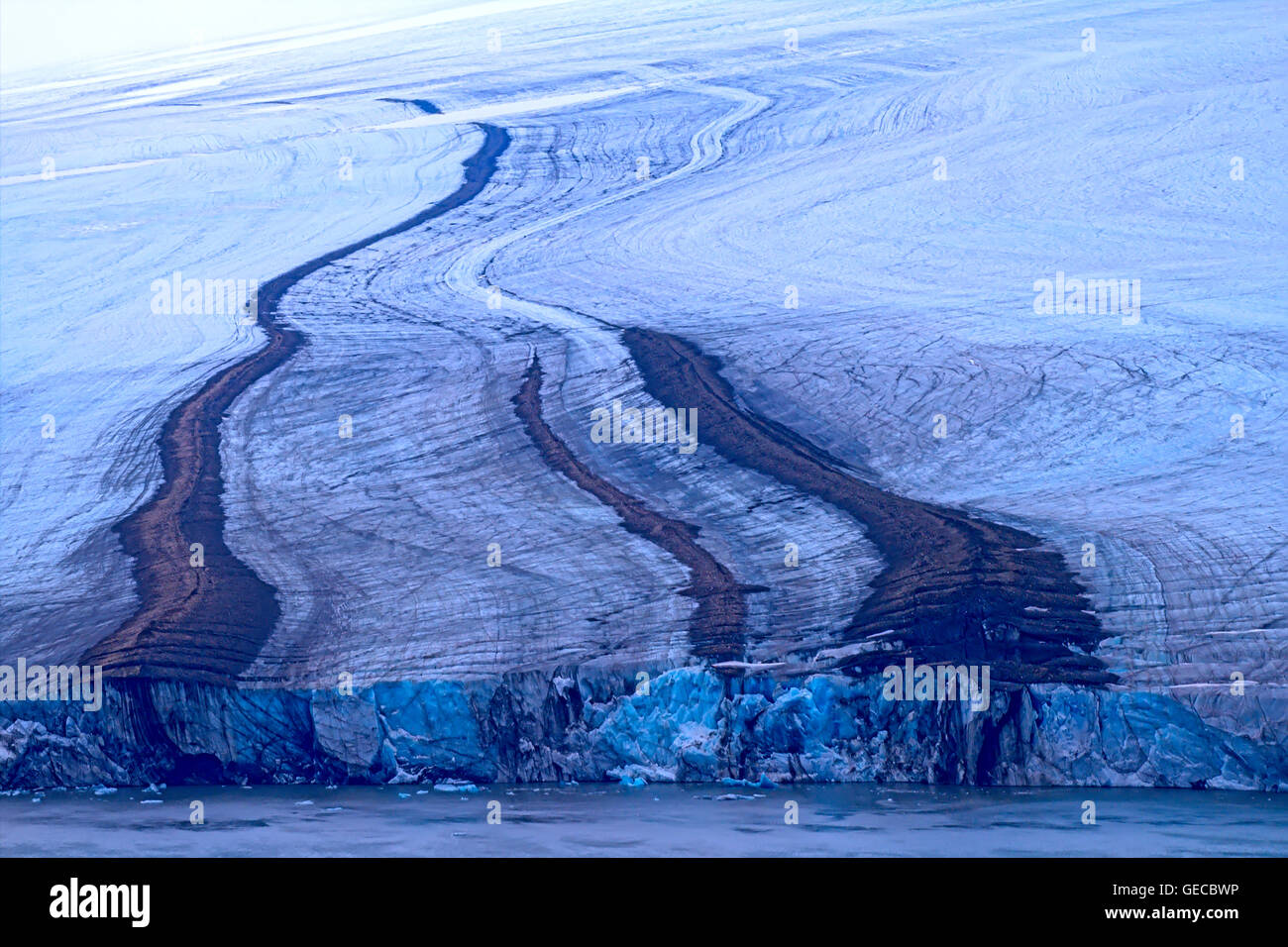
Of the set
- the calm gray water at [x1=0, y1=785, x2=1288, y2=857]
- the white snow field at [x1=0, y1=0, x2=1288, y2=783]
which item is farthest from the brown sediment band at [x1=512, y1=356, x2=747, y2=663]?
the calm gray water at [x1=0, y1=785, x2=1288, y2=857]

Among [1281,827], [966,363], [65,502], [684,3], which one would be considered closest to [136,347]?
[65,502]

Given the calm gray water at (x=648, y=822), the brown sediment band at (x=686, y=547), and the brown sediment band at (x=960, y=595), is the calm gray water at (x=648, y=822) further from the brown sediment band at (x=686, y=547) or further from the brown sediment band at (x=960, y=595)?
the brown sediment band at (x=686, y=547)

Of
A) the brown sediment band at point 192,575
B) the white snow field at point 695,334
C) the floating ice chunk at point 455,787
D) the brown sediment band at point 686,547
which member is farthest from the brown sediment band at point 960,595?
the brown sediment band at point 192,575

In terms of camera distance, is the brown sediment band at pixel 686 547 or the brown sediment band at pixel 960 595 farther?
the brown sediment band at pixel 686 547

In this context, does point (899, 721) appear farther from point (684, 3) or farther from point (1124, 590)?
point (684, 3)

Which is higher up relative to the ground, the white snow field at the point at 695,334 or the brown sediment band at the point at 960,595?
the white snow field at the point at 695,334

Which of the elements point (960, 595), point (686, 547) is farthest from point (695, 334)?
point (960, 595)

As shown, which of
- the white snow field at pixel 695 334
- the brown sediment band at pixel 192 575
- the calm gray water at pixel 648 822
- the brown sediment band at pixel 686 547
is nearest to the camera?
the calm gray water at pixel 648 822
